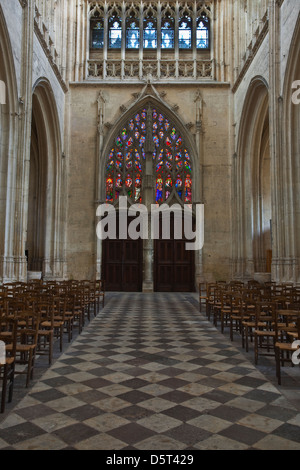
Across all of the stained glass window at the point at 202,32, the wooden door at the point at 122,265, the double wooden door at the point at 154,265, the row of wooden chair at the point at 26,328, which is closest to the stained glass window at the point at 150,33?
the stained glass window at the point at 202,32

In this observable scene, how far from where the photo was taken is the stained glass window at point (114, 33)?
68.9ft

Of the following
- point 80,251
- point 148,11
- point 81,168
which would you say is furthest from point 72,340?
point 148,11

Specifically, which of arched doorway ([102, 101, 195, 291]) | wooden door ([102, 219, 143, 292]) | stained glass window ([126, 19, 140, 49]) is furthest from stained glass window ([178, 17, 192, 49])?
wooden door ([102, 219, 143, 292])

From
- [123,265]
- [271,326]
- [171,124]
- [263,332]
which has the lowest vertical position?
[271,326]

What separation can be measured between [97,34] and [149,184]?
28.3ft

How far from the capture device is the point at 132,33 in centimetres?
2109

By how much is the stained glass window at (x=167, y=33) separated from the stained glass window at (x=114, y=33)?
2.27m

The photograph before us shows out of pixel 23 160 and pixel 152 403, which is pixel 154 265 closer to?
pixel 23 160

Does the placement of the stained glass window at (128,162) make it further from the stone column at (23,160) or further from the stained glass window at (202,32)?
the stone column at (23,160)

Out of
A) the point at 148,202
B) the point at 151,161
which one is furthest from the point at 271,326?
the point at 151,161

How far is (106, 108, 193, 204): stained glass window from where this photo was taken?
66.3ft

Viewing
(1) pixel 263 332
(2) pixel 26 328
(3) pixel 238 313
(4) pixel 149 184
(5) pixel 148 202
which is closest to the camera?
(2) pixel 26 328

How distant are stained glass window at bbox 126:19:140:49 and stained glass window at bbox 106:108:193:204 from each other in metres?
3.73
